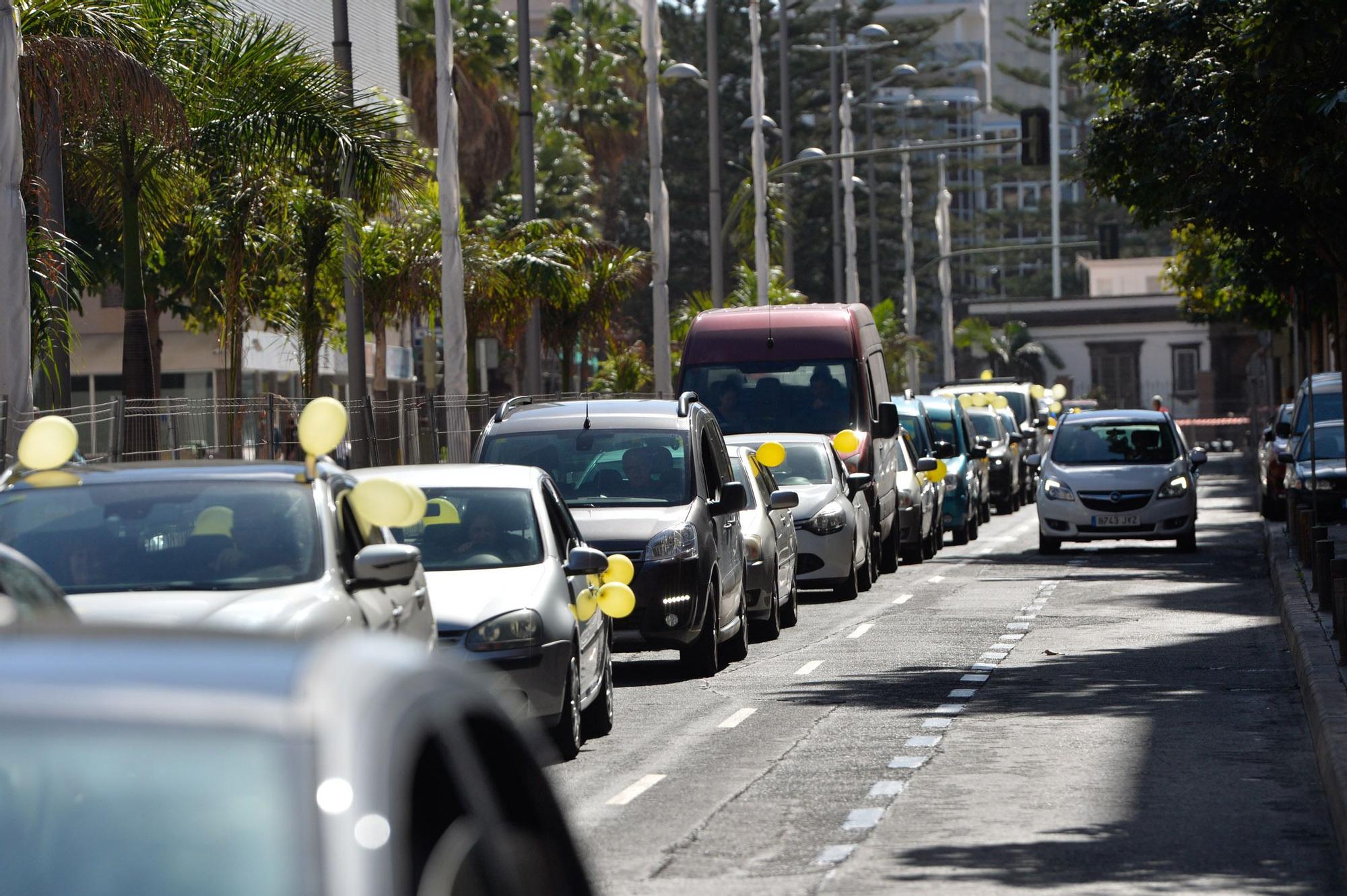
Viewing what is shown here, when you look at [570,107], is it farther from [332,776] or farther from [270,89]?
[332,776]

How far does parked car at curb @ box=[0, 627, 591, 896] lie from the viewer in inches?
98.3

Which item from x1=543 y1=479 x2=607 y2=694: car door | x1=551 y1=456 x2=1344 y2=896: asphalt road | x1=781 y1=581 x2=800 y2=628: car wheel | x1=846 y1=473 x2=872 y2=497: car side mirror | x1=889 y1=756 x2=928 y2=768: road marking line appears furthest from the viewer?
x1=846 y1=473 x2=872 y2=497: car side mirror

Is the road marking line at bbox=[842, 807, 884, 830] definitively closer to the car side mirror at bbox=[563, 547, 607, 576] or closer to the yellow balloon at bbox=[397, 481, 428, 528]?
the yellow balloon at bbox=[397, 481, 428, 528]

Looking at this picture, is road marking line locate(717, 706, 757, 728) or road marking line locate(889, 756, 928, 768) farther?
road marking line locate(717, 706, 757, 728)

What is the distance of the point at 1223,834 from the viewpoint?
887 cm

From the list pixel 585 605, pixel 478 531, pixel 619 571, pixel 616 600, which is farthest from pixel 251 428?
pixel 585 605

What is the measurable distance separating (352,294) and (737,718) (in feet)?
45.7

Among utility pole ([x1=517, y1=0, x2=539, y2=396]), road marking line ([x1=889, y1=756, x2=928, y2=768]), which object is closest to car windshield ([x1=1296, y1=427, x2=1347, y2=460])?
utility pole ([x1=517, y1=0, x2=539, y2=396])

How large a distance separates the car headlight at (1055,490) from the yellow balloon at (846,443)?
15.5ft

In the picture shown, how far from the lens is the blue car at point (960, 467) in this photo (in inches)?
1347

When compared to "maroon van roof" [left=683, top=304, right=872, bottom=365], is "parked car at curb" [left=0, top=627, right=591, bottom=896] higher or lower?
lower

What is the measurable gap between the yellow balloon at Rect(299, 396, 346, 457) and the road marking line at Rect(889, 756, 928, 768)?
3.48 meters

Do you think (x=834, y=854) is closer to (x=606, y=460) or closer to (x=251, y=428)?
(x=606, y=460)

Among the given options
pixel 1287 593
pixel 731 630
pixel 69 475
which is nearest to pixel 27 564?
pixel 69 475
